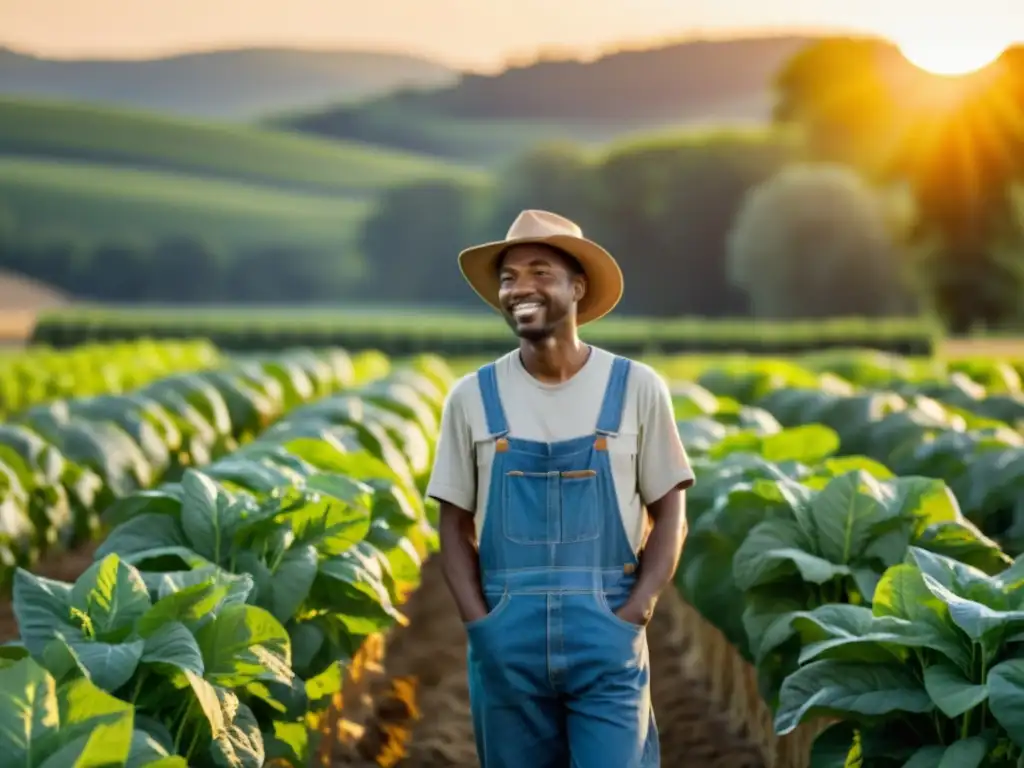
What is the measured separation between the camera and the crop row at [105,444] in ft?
25.7

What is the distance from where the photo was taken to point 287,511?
14.7 ft

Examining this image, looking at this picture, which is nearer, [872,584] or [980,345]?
[872,584]

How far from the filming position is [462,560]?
344 centimetres

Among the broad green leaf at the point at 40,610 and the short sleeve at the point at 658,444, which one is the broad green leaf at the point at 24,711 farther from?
the short sleeve at the point at 658,444

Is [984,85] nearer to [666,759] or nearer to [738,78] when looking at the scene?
[666,759]

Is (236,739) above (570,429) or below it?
below

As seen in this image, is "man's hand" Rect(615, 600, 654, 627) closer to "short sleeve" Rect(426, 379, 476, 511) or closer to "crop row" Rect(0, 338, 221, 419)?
"short sleeve" Rect(426, 379, 476, 511)

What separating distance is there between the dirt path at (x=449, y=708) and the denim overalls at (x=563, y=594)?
Answer: 249 cm

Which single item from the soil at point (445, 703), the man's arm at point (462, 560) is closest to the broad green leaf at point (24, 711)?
the man's arm at point (462, 560)

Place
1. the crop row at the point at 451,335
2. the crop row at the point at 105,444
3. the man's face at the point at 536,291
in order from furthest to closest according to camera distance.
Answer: the crop row at the point at 451,335 < the crop row at the point at 105,444 < the man's face at the point at 536,291

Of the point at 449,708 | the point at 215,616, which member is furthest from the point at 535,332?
the point at 449,708

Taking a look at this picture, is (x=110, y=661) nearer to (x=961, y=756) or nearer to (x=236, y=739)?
(x=236, y=739)

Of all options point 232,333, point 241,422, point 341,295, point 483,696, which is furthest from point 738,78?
point 483,696

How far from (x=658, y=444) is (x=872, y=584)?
141 centimetres
